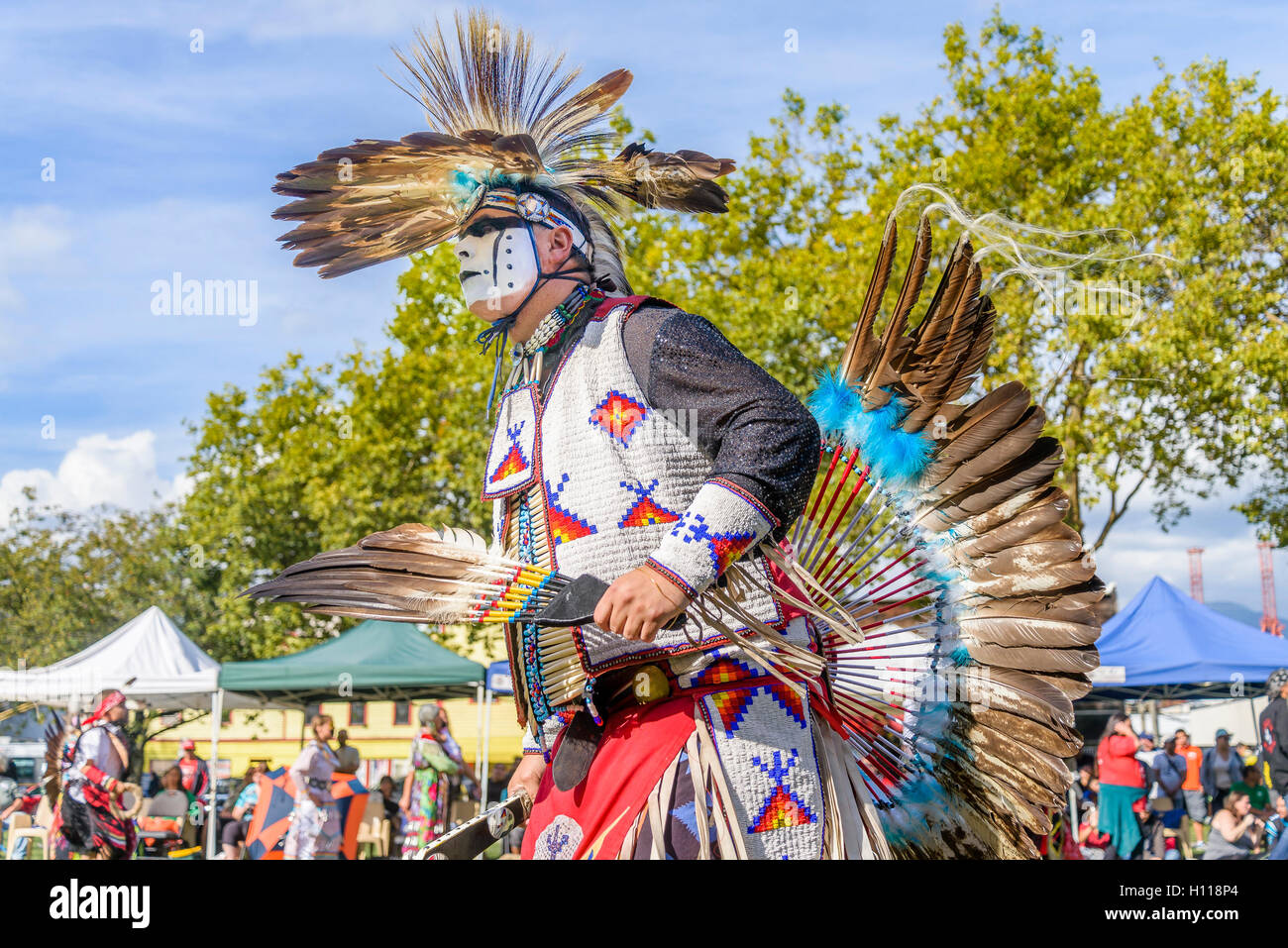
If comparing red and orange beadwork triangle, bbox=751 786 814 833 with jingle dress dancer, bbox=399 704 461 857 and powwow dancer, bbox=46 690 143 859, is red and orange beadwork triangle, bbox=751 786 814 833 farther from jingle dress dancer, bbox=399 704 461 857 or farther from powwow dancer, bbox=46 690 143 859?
jingle dress dancer, bbox=399 704 461 857

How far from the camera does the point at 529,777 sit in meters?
2.43

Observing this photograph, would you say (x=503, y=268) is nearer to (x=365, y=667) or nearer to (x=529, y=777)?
(x=529, y=777)

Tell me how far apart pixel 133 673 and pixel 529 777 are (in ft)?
37.3

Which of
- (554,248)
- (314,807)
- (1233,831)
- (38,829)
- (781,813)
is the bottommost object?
(1233,831)

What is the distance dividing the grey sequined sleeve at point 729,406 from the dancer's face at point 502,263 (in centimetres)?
28

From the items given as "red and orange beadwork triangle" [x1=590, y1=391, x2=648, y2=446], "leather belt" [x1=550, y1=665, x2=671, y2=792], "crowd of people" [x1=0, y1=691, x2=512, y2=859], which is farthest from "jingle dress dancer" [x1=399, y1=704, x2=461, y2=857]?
"red and orange beadwork triangle" [x1=590, y1=391, x2=648, y2=446]

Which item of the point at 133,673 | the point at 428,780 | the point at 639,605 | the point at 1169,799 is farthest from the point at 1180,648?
the point at 639,605

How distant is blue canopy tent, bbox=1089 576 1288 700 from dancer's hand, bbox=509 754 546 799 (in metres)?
11.2

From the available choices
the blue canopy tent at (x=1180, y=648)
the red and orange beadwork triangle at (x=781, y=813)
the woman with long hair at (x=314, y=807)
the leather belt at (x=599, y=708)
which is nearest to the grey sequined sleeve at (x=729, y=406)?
the leather belt at (x=599, y=708)

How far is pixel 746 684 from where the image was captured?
2.10 m

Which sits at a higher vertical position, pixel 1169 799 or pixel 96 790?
pixel 96 790

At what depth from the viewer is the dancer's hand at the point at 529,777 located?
2.41 m

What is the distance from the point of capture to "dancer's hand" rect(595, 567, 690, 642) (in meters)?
1.84

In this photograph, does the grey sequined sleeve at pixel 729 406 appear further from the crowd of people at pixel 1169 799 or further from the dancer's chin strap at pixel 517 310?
the crowd of people at pixel 1169 799
